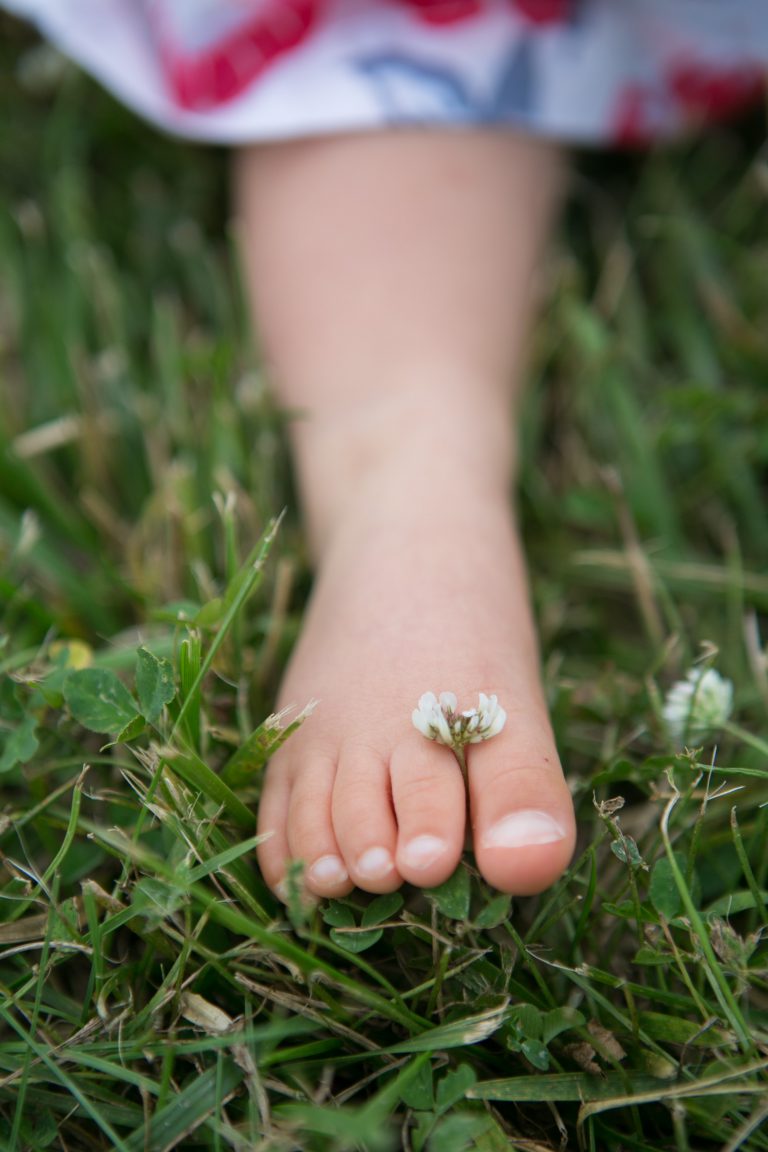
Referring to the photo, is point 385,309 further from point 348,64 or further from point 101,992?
point 101,992

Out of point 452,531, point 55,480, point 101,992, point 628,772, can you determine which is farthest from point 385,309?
point 101,992

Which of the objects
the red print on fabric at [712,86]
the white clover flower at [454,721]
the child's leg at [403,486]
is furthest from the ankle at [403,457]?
the red print on fabric at [712,86]

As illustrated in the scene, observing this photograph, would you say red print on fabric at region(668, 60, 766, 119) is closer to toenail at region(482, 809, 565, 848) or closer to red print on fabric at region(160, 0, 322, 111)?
red print on fabric at region(160, 0, 322, 111)

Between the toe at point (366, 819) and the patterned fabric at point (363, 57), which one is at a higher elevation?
the patterned fabric at point (363, 57)

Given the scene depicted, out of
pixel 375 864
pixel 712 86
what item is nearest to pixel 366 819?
pixel 375 864

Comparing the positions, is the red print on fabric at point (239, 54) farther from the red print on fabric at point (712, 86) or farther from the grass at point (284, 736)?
the red print on fabric at point (712, 86)

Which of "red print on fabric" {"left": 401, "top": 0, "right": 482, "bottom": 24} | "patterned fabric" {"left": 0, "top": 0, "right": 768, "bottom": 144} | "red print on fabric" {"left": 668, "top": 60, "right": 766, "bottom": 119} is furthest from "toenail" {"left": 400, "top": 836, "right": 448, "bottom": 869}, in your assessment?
"red print on fabric" {"left": 668, "top": 60, "right": 766, "bottom": 119}

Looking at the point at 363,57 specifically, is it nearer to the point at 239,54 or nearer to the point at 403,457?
the point at 239,54
